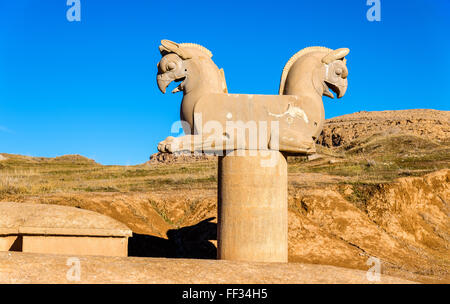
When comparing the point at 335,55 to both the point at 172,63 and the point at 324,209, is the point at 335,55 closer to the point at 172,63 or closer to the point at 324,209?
the point at 172,63

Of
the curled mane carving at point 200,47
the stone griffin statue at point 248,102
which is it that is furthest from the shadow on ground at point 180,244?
the curled mane carving at point 200,47

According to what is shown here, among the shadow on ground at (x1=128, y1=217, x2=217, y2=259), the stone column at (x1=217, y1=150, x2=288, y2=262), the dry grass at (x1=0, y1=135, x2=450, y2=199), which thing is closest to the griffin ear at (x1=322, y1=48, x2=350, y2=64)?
the stone column at (x1=217, y1=150, x2=288, y2=262)

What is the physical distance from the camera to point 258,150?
931cm

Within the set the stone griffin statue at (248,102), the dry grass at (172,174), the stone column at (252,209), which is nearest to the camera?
the stone column at (252,209)

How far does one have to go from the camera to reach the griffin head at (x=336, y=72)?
10.1 metres

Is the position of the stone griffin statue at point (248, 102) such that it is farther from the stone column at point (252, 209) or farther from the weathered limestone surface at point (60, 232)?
the weathered limestone surface at point (60, 232)

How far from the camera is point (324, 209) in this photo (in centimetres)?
1792

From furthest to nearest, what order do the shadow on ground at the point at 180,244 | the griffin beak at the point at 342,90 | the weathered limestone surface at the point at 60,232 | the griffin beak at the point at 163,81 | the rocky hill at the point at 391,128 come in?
1. the rocky hill at the point at 391,128
2. the shadow on ground at the point at 180,244
3. the griffin beak at the point at 342,90
4. the griffin beak at the point at 163,81
5. the weathered limestone surface at the point at 60,232

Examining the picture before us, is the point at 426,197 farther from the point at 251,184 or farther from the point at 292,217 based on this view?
the point at 251,184

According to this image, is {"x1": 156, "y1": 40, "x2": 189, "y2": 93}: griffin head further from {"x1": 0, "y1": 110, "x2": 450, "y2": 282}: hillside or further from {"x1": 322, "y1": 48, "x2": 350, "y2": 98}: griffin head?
{"x1": 0, "y1": 110, "x2": 450, "y2": 282}: hillside

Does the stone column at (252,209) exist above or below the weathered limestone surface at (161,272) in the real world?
above

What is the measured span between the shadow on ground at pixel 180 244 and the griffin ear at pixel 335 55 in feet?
22.6
